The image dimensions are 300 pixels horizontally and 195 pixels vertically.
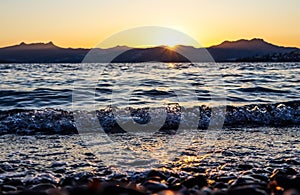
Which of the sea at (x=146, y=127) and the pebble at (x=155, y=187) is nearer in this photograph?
the pebble at (x=155, y=187)

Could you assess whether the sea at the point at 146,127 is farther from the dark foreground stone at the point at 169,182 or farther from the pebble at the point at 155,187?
the pebble at the point at 155,187

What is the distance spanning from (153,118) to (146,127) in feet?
4.75

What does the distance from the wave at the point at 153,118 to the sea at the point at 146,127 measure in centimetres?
3

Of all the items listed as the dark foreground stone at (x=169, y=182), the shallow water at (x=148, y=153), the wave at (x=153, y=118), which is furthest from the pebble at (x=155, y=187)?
the wave at (x=153, y=118)

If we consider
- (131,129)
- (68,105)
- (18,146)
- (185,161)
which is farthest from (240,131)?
(68,105)

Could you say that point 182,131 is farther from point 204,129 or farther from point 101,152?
point 101,152

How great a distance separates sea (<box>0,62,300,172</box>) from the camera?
6.77m

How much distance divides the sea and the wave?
3cm

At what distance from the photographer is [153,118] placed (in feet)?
41.9

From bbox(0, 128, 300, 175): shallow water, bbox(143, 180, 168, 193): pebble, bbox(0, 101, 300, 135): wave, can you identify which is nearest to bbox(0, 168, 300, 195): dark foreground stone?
bbox(143, 180, 168, 193): pebble

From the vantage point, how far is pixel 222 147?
25.8 feet

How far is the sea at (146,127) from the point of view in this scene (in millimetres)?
6770

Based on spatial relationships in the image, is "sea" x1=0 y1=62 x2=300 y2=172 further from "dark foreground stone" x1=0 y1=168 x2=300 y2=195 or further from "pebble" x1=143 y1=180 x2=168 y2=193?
"pebble" x1=143 y1=180 x2=168 y2=193

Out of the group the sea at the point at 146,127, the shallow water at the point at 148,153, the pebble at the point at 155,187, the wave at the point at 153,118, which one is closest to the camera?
the pebble at the point at 155,187
